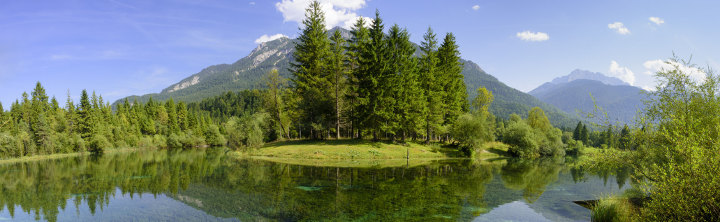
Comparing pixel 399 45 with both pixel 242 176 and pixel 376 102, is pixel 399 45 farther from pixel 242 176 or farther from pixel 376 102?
pixel 242 176

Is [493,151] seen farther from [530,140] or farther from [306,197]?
[306,197]

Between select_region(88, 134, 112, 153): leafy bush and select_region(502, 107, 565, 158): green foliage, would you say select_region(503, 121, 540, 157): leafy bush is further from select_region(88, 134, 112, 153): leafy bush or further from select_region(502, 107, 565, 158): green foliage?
select_region(88, 134, 112, 153): leafy bush

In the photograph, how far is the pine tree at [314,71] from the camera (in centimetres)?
4415

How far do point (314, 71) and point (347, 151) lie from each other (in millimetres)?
13625

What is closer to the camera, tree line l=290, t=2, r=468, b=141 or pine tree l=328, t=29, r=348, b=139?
tree line l=290, t=2, r=468, b=141

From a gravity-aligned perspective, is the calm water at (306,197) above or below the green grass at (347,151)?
below

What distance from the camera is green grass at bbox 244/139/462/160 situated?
38.4 meters

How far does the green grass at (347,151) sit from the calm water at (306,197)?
36.7 feet

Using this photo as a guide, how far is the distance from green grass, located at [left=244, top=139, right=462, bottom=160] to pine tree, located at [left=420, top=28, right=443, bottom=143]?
4134 millimetres

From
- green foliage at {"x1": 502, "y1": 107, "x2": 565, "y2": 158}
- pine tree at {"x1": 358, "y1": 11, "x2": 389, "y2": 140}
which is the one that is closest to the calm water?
pine tree at {"x1": 358, "y1": 11, "x2": 389, "y2": 140}

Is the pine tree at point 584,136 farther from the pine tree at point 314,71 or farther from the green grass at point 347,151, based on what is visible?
the pine tree at point 314,71

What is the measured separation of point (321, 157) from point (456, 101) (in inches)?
964

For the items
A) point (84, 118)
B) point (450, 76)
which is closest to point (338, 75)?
point (450, 76)

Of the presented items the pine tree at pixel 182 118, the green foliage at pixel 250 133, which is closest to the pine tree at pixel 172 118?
the pine tree at pixel 182 118
